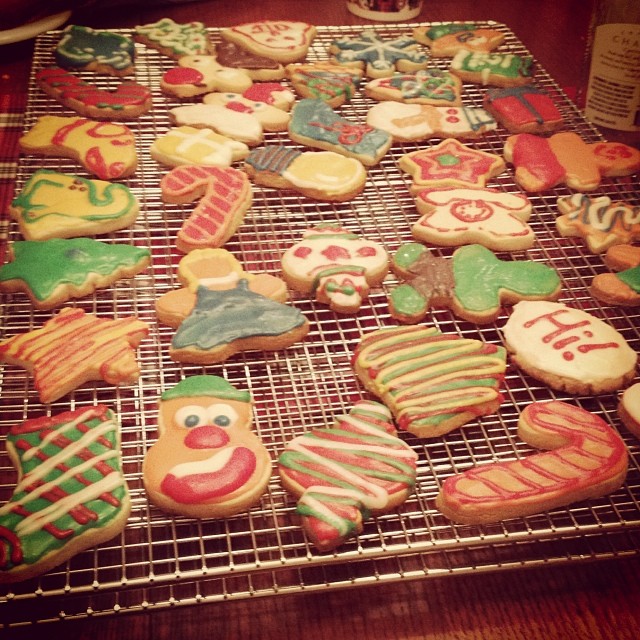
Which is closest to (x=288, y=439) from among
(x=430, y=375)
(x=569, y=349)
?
(x=430, y=375)

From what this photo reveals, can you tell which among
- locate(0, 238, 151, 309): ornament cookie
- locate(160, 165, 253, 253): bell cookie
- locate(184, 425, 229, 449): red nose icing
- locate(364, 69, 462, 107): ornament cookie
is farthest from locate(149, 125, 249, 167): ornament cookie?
locate(184, 425, 229, 449): red nose icing

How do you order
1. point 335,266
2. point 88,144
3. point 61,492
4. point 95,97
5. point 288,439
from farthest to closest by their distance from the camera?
point 95,97 → point 88,144 → point 335,266 → point 288,439 → point 61,492

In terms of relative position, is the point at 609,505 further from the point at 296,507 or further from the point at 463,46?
the point at 463,46

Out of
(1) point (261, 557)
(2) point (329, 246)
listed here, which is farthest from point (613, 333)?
(1) point (261, 557)

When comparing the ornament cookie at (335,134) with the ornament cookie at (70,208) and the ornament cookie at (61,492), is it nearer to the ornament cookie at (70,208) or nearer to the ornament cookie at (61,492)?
the ornament cookie at (70,208)

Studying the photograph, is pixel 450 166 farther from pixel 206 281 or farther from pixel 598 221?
pixel 206 281

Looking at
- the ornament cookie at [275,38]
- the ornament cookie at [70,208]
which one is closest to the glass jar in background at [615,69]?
the ornament cookie at [275,38]
